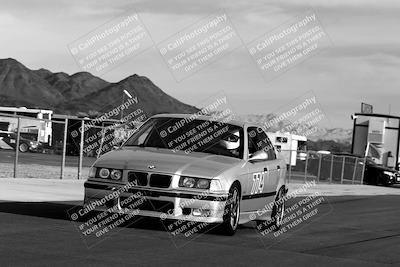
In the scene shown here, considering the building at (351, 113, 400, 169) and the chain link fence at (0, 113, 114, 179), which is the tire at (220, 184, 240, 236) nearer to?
the chain link fence at (0, 113, 114, 179)

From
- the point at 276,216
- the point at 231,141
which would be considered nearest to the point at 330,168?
the point at 276,216

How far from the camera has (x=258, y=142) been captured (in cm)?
1209

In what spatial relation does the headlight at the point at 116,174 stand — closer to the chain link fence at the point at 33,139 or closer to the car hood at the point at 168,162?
→ the car hood at the point at 168,162

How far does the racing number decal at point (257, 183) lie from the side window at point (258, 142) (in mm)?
367

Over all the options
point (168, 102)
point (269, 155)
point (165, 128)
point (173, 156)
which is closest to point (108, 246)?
point (173, 156)

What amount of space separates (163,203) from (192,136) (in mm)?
1712

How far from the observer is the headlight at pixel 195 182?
9992 millimetres

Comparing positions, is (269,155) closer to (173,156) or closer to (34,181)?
(173,156)

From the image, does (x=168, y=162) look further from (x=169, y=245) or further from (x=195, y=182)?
(x=169, y=245)

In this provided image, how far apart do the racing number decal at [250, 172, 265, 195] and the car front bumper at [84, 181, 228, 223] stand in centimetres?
122

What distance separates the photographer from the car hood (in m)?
10.0

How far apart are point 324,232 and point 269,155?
147cm

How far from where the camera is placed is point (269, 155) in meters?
12.3

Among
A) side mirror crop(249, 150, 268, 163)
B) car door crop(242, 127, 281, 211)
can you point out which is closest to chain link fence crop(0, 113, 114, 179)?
car door crop(242, 127, 281, 211)
